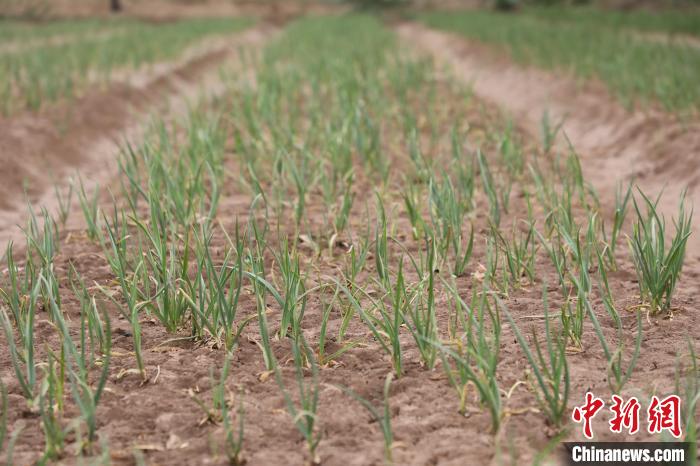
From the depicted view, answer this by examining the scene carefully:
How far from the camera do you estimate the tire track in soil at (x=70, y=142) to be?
4.15m

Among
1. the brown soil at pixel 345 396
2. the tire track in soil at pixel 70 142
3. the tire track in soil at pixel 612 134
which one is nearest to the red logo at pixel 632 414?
the brown soil at pixel 345 396

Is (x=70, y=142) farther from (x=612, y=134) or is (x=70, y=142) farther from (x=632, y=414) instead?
(x=632, y=414)

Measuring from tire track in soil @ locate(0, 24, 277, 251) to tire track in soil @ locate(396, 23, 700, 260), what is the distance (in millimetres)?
2536

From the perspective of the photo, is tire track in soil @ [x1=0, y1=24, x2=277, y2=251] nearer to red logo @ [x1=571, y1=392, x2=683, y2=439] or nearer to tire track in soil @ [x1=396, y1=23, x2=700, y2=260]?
red logo @ [x1=571, y1=392, x2=683, y2=439]

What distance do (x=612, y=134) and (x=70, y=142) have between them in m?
3.69

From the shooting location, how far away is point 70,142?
5410 mm

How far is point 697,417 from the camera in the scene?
1.68m

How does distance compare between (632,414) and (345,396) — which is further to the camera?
(345,396)

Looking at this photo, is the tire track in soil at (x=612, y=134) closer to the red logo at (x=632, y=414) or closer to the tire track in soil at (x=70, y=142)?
the red logo at (x=632, y=414)

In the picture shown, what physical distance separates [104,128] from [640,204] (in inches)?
161

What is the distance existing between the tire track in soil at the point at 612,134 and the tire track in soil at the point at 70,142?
2536mm

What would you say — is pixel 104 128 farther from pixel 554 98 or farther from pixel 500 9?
pixel 500 9

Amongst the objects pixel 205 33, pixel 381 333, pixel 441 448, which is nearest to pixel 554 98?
pixel 381 333

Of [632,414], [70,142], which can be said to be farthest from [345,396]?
[70,142]
